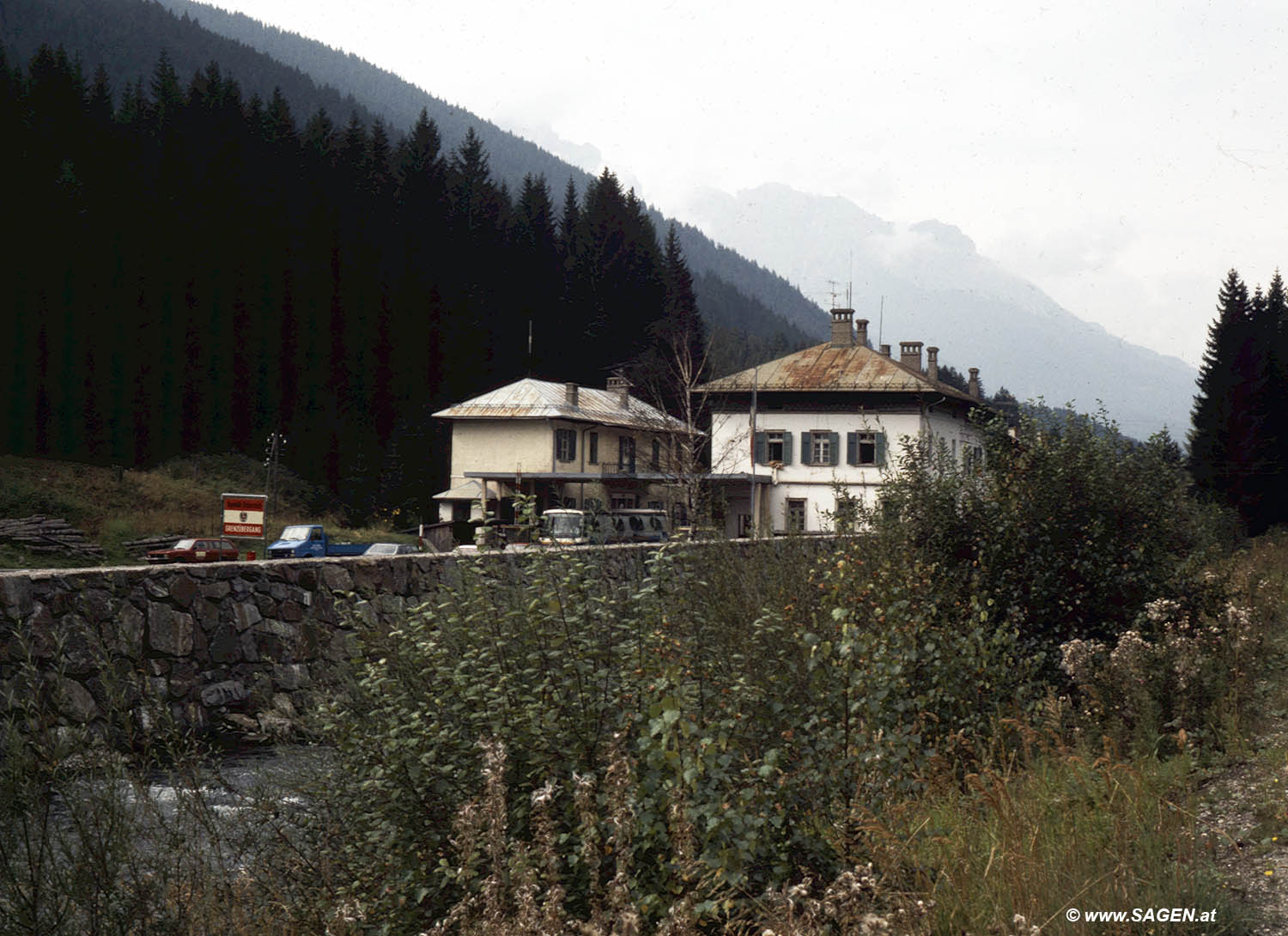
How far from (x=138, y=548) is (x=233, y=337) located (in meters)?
26.2

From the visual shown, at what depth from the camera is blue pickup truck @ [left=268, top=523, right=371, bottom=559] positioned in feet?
119

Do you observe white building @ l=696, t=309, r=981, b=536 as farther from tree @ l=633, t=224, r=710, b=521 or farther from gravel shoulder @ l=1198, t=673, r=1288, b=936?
gravel shoulder @ l=1198, t=673, r=1288, b=936

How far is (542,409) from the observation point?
164 ft

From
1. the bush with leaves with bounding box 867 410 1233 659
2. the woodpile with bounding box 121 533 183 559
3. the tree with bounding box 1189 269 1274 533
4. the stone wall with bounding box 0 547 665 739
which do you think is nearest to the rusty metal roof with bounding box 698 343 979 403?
the tree with bounding box 1189 269 1274 533

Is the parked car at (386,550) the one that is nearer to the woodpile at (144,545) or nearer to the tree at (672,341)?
the woodpile at (144,545)

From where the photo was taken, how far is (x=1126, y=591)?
10.2m

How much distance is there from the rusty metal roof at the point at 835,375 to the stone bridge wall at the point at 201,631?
32407 millimetres

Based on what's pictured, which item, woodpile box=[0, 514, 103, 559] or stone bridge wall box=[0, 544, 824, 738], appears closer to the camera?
stone bridge wall box=[0, 544, 824, 738]

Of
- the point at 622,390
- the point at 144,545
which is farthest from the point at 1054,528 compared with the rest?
the point at 622,390

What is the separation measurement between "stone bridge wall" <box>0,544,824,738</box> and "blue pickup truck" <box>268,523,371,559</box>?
20.6 m

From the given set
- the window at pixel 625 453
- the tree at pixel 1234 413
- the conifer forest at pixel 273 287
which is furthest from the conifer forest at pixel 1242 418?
the conifer forest at pixel 273 287

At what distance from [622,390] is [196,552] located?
26647 mm

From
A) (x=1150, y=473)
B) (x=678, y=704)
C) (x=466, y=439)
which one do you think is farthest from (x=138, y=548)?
(x=678, y=704)

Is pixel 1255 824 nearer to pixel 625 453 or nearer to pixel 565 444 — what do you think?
pixel 565 444
